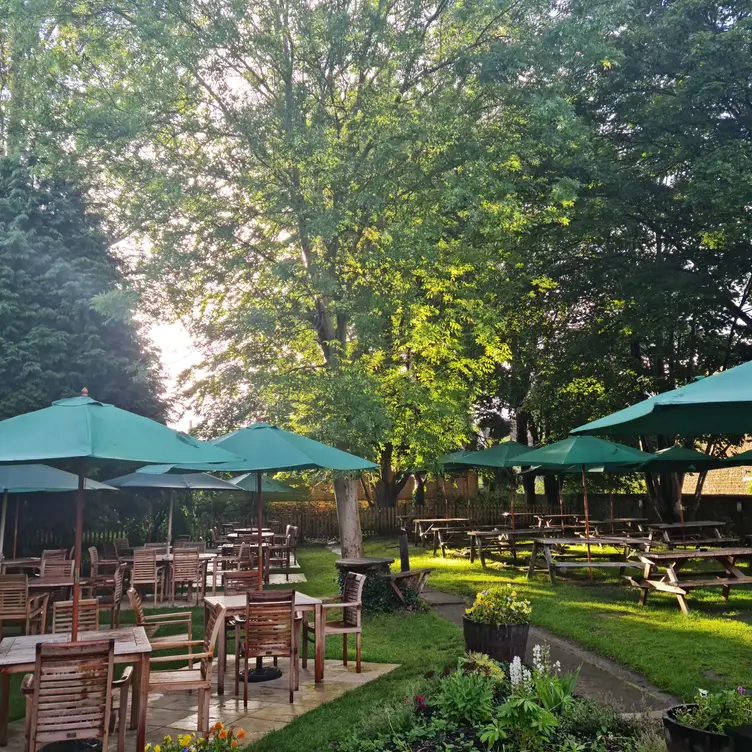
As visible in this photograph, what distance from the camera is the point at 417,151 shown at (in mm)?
11359

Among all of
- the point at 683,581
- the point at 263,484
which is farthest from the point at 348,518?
the point at 683,581

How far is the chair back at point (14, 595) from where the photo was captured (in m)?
7.80

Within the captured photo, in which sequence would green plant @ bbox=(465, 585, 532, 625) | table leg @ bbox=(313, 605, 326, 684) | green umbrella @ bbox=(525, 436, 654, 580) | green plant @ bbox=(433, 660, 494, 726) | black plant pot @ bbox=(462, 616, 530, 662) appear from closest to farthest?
green plant @ bbox=(433, 660, 494, 726) < black plant pot @ bbox=(462, 616, 530, 662) < green plant @ bbox=(465, 585, 532, 625) < table leg @ bbox=(313, 605, 326, 684) < green umbrella @ bbox=(525, 436, 654, 580)

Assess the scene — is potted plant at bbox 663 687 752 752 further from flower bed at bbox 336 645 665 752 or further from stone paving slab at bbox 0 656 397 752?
stone paving slab at bbox 0 656 397 752

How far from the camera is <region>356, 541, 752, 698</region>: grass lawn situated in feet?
21.5

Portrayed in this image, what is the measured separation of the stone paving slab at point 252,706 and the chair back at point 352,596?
0.48m

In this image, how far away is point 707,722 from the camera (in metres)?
3.66

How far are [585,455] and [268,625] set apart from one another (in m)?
8.14

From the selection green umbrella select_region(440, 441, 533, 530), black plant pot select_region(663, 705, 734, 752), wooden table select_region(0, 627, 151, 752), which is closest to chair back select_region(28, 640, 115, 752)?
wooden table select_region(0, 627, 151, 752)

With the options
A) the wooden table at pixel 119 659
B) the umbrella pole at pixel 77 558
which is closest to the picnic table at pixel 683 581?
the wooden table at pixel 119 659

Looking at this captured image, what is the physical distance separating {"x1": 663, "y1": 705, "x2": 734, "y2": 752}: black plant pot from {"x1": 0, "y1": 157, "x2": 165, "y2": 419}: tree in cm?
1255

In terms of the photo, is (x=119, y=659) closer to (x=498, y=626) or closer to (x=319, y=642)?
(x=319, y=642)

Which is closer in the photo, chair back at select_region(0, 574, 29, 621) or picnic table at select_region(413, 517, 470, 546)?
chair back at select_region(0, 574, 29, 621)

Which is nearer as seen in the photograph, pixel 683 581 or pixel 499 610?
pixel 499 610
